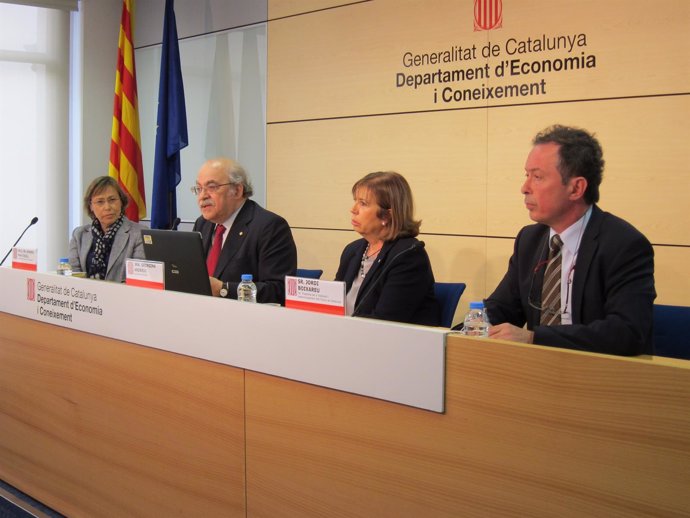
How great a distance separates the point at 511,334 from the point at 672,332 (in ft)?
3.41

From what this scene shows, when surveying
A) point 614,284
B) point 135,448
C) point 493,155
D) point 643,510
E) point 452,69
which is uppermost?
point 452,69

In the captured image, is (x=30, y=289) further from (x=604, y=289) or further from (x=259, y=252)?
(x=604, y=289)

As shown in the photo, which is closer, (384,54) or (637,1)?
(637,1)

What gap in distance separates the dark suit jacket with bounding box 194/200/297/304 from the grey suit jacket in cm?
84

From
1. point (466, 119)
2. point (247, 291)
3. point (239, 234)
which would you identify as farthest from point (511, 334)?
point (466, 119)

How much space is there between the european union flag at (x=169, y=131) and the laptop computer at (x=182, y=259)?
2.51m

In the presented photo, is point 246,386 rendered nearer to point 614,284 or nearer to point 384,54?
point 614,284

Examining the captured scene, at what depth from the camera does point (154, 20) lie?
19.6 feet

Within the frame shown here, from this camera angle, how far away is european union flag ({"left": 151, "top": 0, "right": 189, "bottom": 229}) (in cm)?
540

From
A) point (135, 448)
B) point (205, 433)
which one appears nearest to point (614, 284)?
point (205, 433)

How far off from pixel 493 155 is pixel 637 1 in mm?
1001

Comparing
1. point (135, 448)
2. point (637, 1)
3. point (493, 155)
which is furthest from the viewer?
point (493, 155)

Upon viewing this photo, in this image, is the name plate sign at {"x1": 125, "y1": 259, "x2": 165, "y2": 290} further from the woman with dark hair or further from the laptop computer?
the woman with dark hair

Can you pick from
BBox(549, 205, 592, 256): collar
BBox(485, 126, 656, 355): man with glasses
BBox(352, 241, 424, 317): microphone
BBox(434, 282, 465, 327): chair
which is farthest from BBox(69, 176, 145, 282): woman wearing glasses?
→ BBox(549, 205, 592, 256): collar
